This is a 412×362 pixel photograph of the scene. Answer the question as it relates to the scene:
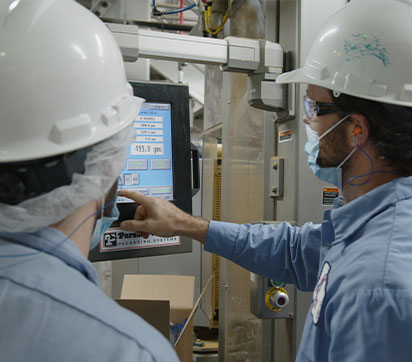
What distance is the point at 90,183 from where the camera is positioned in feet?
2.43

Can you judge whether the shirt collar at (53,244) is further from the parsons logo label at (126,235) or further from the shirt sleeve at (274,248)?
the shirt sleeve at (274,248)

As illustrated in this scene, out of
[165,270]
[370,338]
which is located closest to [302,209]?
[370,338]

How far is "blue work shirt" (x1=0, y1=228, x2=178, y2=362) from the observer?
21.9 inches

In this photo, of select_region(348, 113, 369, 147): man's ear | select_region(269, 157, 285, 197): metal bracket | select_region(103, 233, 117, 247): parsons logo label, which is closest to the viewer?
select_region(348, 113, 369, 147): man's ear

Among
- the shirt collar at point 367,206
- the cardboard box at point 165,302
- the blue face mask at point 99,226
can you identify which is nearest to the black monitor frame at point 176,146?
the cardboard box at point 165,302

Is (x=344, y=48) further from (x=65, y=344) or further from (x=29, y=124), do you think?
(x=65, y=344)

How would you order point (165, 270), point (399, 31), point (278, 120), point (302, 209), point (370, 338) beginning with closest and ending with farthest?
point (370, 338) < point (399, 31) < point (302, 209) < point (278, 120) < point (165, 270)

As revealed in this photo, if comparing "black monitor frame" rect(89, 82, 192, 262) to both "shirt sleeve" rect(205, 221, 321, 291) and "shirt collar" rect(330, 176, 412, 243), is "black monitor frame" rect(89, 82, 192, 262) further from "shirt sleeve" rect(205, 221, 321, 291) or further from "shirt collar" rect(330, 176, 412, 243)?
"shirt collar" rect(330, 176, 412, 243)

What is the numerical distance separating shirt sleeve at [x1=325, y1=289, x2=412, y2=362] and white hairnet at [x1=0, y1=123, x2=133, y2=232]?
2.03 ft

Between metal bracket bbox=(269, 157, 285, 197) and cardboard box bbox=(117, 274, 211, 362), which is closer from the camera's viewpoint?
cardboard box bbox=(117, 274, 211, 362)

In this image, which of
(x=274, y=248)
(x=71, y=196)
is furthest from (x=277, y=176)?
(x=71, y=196)

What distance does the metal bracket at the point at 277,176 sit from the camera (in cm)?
177

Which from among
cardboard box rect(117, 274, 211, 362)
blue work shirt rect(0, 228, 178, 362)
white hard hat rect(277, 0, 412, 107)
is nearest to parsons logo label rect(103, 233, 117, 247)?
cardboard box rect(117, 274, 211, 362)

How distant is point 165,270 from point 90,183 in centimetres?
336
